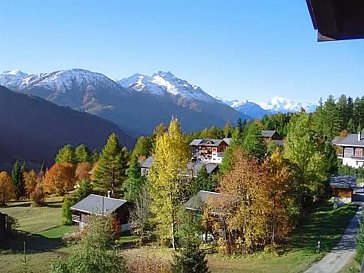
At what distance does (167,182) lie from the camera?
2797 centimetres

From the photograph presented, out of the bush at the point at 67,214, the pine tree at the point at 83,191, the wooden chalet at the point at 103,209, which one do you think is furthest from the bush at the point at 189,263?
the pine tree at the point at 83,191

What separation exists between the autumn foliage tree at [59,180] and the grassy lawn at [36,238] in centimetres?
362

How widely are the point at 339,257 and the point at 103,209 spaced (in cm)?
1844

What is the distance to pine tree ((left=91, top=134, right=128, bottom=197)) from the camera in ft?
145

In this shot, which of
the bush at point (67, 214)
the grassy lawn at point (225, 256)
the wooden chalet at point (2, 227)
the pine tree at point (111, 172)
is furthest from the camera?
the pine tree at point (111, 172)

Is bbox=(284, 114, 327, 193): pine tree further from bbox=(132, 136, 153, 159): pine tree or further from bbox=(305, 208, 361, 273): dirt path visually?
bbox=(132, 136, 153, 159): pine tree

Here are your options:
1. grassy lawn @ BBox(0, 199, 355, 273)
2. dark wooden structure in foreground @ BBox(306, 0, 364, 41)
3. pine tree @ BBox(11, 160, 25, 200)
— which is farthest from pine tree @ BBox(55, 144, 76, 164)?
dark wooden structure in foreground @ BBox(306, 0, 364, 41)

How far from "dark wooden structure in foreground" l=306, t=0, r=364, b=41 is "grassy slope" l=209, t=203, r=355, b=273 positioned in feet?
65.6

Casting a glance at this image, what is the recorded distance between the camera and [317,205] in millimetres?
35156

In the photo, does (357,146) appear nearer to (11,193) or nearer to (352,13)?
(11,193)

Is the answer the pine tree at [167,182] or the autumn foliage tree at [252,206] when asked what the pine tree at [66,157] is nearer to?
the pine tree at [167,182]

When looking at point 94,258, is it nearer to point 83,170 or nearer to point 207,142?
point 83,170

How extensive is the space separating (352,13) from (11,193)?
178 feet

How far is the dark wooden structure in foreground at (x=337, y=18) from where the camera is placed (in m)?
2.28
